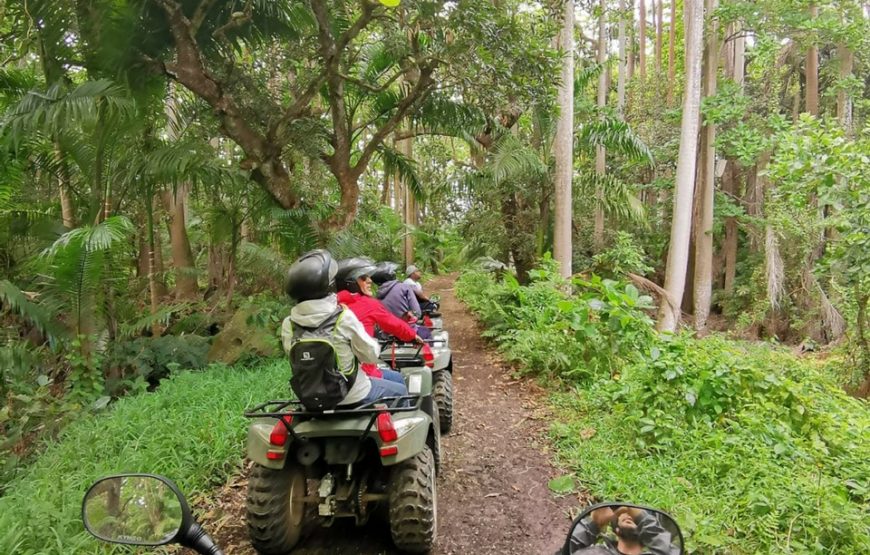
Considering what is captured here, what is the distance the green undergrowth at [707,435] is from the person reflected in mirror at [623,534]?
208cm

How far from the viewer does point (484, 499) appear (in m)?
3.88

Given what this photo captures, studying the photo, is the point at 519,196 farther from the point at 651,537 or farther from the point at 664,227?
the point at 651,537

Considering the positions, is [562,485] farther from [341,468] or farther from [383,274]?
[383,274]

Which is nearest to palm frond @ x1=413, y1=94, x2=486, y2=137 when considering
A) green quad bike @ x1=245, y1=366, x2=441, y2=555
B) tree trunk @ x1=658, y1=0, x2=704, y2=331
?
tree trunk @ x1=658, y1=0, x2=704, y2=331

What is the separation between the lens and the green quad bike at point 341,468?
9.07 ft

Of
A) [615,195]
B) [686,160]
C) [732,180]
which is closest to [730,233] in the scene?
[732,180]

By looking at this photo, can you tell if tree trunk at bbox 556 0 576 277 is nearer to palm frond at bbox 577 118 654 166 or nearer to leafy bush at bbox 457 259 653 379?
palm frond at bbox 577 118 654 166

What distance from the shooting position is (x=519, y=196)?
1091cm

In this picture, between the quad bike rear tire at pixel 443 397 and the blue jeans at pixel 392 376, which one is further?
the quad bike rear tire at pixel 443 397

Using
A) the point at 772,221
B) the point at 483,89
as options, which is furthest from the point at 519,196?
the point at 772,221

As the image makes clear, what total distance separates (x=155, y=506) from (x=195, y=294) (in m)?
10.8

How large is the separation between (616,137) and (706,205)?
16.2 ft

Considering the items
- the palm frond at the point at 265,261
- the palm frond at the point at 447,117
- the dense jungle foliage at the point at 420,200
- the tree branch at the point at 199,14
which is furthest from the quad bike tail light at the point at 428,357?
the tree branch at the point at 199,14

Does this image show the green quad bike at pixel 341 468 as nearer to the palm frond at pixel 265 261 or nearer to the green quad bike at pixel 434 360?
the green quad bike at pixel 434 360
